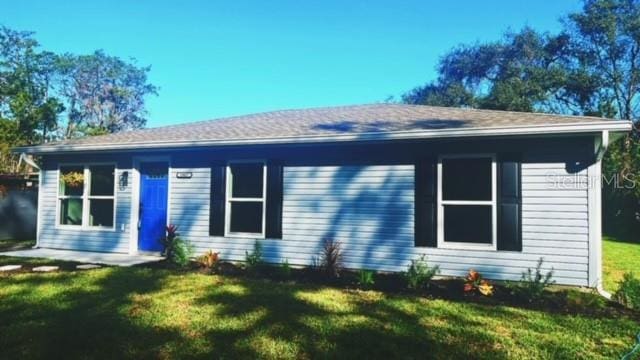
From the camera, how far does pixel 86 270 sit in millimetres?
7770

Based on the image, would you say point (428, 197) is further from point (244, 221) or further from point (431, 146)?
point (244, 221)

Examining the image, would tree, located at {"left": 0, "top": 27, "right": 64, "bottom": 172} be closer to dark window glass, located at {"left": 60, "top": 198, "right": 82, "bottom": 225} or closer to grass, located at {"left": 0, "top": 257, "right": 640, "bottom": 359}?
dark window glass, located at {"left": 60, "top": 198, "right": 82, "bottom": 225}

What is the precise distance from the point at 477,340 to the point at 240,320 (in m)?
2.57

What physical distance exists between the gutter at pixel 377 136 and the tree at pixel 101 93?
32564 millimetres

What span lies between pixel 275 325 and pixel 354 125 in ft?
16.0

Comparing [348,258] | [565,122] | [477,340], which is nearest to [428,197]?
[348,258]

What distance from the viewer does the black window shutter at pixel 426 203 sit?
7.39 m

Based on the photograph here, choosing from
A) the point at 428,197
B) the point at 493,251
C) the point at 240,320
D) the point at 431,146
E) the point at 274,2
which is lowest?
the point at 240,320

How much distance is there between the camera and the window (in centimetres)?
1026

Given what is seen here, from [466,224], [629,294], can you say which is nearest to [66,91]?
[466,224]

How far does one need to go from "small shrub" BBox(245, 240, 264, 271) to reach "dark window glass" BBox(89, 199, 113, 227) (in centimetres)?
418

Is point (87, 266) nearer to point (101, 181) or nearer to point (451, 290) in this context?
point (101, 181)

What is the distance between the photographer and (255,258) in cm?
818

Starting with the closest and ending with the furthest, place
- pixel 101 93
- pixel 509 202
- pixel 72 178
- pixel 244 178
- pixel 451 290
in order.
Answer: pixel 451 290, pixel 509 202, pixel 244 178, pixel 72 178, pixel 101 93
